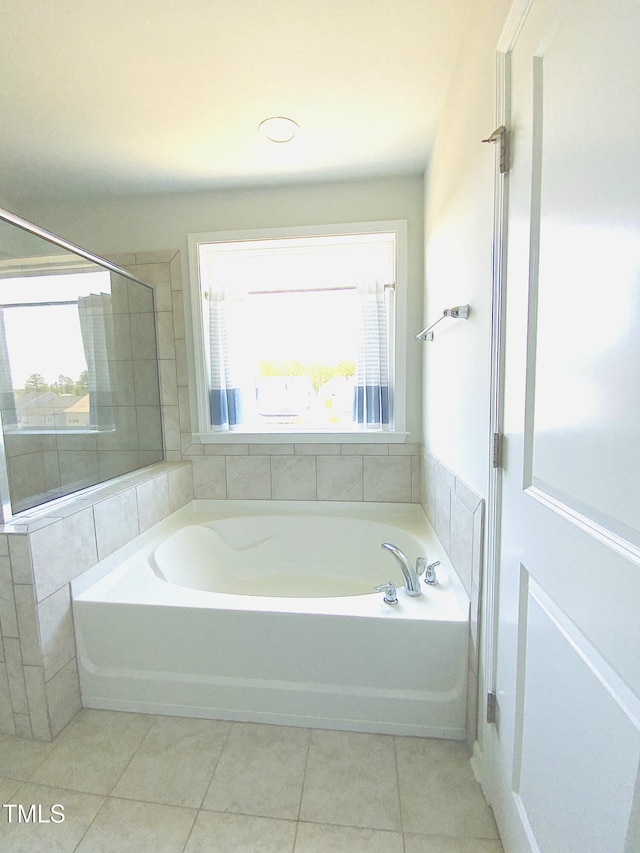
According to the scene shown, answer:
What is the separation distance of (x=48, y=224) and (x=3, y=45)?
4.17 ft

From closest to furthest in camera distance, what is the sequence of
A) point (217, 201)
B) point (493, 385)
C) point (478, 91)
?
1. point (493, 385)
2. point (478, 91)
3. point (217, 201)

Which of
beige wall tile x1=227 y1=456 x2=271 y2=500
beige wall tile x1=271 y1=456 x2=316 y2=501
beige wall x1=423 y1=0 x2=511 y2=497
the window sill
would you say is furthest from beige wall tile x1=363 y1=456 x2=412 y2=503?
beige wall tile x1=227 y1=456 x2=271 y2=500

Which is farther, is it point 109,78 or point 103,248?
point 103,248

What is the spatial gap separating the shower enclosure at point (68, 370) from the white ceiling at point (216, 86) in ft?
1.73

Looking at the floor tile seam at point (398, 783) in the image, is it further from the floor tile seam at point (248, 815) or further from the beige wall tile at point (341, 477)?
the beige wall tile at point (341, 477)

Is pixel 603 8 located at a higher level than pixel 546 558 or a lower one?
higher

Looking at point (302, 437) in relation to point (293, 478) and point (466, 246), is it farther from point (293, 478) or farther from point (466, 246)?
point (466, 246)

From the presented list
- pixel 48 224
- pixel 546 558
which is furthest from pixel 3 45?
pixel 546 558

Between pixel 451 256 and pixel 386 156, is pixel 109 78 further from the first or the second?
pixel 451 256

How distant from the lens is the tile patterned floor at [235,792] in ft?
3.40

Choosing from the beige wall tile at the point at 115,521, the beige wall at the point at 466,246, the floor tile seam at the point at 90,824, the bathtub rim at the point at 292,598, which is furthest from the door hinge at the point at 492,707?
the beige wall tile at the point at 115,521

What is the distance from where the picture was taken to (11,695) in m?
1.36

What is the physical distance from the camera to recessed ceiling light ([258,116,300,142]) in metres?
1.65

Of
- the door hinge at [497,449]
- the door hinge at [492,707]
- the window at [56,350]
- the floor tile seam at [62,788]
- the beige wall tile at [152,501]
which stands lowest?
the floor tile seam at [62,788]
